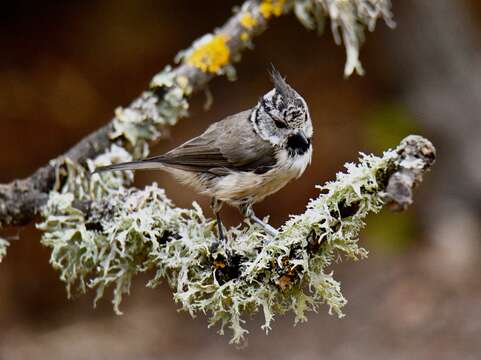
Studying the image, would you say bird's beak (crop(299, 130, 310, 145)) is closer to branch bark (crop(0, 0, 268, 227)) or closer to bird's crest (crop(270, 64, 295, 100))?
bird's crest (crop(270, 64, 295, 100))

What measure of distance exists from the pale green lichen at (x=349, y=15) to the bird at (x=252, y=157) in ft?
2.51

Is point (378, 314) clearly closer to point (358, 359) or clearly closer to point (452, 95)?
point (358, 359)

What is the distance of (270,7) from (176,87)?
35.2 inches

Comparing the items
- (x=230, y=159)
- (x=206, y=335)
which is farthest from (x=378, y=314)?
(x=230, y=159)

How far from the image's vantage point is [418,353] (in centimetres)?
587

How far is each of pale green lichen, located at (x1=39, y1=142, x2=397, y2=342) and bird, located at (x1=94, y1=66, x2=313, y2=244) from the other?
302 mm

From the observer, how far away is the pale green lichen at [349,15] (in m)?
4.51

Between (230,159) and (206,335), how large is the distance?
3.05 meters

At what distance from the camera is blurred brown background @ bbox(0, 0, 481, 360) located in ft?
21.0

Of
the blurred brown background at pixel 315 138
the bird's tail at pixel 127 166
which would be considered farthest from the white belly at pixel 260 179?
the blurred brown background at pixel 315 138

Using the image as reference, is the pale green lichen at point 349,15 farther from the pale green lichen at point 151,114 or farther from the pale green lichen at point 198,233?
the pale green lichen at point 151,114

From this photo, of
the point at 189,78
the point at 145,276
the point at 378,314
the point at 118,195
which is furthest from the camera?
the point at 145,276

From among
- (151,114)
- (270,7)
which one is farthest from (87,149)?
(270,7)

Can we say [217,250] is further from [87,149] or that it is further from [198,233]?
[87,149]
